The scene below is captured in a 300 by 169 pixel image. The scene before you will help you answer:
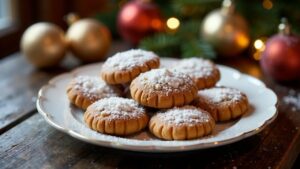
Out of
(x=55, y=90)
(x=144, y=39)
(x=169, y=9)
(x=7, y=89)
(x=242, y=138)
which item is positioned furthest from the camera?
(x=169, y=9)

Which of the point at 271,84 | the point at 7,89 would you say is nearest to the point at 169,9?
the point at 271,84

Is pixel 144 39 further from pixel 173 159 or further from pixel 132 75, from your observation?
→ pixel 173 159

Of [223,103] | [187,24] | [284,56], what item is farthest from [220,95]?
[187,24]

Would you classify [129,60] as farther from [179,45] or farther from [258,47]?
[258,47]

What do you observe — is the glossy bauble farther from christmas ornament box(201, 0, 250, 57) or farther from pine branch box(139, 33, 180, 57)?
pine branch box(139, 33, 180, 57)

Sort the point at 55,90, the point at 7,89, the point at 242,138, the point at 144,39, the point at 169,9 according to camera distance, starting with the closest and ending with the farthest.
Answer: the point at 242,138, the point at 55,90, the point at 7,89, the point at 144,39, the point at 169,9

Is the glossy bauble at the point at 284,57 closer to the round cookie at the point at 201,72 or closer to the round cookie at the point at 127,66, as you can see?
the round cookie at the point at 201,72
